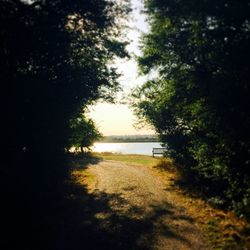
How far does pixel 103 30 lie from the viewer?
54.5 feet

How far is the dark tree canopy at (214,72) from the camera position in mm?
12000

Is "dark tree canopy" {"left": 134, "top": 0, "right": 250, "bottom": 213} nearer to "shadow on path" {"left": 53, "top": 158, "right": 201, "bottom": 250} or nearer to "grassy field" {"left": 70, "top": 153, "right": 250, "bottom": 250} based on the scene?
"grassy field" {"left": 70, "top": 153, "right": 250, "bottom": 250}

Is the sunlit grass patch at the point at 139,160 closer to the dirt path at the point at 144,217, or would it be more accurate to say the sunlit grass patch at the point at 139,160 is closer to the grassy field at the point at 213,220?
the dirt path at the point at 144,217

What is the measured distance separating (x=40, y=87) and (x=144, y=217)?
722cm

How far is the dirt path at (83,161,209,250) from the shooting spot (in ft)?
35.5

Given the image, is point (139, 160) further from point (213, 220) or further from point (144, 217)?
point (213, 220)

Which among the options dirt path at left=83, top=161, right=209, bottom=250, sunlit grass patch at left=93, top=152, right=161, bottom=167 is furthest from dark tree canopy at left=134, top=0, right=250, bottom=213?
sunlit grass patch at left=93, top=152, right=161, bottom=167

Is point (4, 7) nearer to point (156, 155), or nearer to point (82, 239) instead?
point (82, 239)

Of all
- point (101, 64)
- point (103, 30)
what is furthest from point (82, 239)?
point (101, 64)

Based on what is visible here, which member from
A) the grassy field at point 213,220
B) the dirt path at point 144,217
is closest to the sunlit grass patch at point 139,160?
the dirt path at point 144,217

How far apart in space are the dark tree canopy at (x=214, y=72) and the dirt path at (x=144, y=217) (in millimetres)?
2373

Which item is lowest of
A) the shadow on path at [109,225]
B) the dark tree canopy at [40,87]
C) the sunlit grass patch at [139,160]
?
the shadow on path at [109,225]

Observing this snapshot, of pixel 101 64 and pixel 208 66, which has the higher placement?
pixel 101 64

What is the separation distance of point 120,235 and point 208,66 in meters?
7.89
